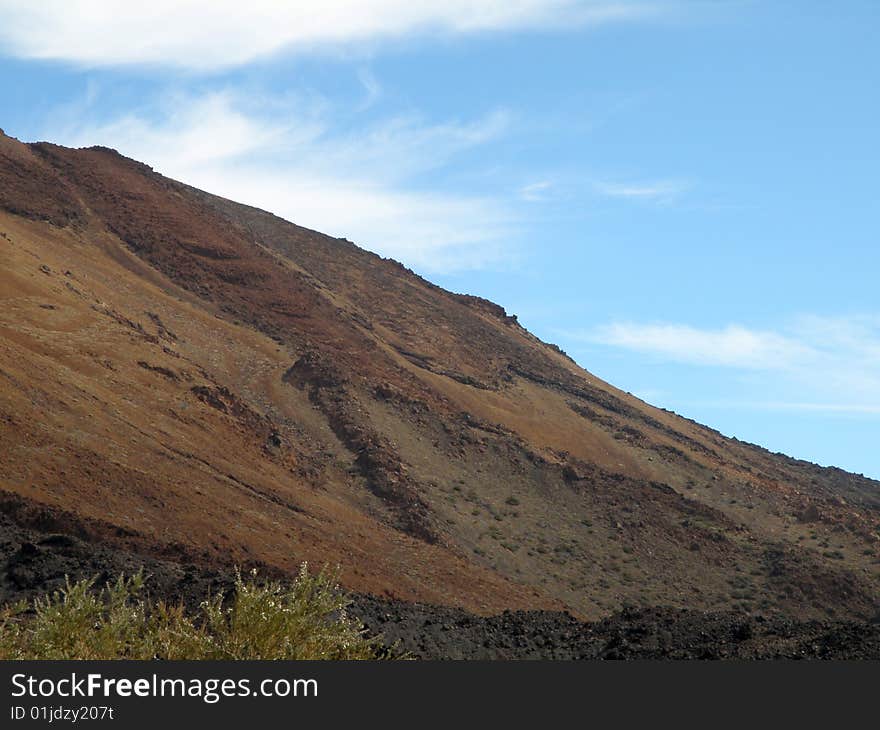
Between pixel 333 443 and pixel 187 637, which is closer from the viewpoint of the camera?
pixel 187 637

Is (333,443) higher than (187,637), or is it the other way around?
(333,443)

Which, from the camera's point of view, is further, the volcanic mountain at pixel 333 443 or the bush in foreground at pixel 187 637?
the volcanic mountain at pixel 333 443

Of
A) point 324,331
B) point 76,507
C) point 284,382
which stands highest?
point 324,331

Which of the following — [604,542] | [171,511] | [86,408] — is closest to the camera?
[171,511]

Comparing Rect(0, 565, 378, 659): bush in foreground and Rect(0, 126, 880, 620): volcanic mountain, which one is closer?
Rect(0, 565, 378, 659): bush in foreground

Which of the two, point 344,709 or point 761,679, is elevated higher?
point 761,679

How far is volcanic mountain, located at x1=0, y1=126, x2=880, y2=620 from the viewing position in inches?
1164

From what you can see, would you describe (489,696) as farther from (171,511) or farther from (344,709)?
(171,511)

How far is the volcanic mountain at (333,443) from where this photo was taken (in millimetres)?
29562

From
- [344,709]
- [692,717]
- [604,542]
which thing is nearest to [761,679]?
[692,717]

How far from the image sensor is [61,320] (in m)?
39.9

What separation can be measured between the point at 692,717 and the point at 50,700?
4.91 meters

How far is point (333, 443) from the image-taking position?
1732 inches

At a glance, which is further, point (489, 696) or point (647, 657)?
point (647, 657)
